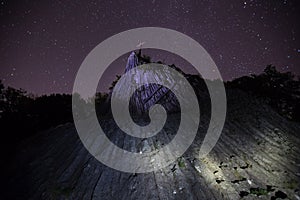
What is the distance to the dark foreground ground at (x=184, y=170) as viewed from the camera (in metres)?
7.81

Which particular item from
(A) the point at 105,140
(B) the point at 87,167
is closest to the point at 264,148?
(A) the point at 105,140

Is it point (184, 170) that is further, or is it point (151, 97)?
point (151, 97)

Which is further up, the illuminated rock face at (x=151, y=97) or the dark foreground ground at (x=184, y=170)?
the illuminated rock face at (x=151, y=97)

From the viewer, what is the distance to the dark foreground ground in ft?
25.6

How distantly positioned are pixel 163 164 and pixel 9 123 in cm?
1236

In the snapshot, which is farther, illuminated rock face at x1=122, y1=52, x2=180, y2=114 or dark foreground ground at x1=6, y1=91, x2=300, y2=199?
illuminated rock face at x1=122, y1=52, x2=180, y2=114

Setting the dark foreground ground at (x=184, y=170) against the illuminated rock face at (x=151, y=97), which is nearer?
the dark foreground ground at (x=184, y=170)

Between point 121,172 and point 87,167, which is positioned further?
point 87,167

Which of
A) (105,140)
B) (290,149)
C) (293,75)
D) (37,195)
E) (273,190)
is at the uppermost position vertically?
(293,75)

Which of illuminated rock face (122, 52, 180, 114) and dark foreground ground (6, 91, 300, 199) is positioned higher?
illuminated rock face (122, 52, 180, 114)

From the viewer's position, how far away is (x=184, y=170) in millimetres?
8461

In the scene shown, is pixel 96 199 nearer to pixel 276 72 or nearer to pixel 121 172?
pixel 121 172

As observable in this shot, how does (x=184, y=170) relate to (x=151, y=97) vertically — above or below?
below

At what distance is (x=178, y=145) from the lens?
31.9ft
